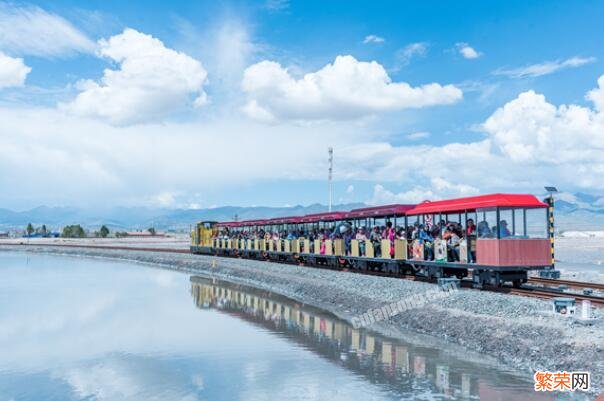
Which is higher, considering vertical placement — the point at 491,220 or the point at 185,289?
the point at 491,220

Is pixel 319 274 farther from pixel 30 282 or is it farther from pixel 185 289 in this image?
pixel 30 282

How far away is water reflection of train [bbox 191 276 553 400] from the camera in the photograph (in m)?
12.6

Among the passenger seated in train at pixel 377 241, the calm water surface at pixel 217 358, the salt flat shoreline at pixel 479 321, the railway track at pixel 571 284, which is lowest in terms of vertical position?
the calm water surface at pixel 217 358

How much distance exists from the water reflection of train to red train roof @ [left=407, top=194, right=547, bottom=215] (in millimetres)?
5484

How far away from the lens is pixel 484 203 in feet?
66.8

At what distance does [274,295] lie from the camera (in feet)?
98.1

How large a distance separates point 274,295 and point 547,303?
15465mm

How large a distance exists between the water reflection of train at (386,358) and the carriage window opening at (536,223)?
19.7 ft

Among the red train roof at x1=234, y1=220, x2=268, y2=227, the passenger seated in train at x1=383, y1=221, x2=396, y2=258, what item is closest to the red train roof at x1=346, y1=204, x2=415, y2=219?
the passenger seated in train at x1=383, y1=221, x2=396, y2=258

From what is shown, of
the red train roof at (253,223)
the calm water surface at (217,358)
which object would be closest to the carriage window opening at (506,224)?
the calm water surface at (217,358)

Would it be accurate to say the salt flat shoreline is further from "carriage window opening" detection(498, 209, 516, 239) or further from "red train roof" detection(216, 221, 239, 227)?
"red train roof" detection(216, 221, 239, 227)

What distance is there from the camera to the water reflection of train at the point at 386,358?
12.6 meters

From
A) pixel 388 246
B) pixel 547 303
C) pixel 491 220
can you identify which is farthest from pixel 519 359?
pixel 388 246

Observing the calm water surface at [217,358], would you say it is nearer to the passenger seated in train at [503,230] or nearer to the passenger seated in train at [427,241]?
the passenger seated in train at [427,241]
